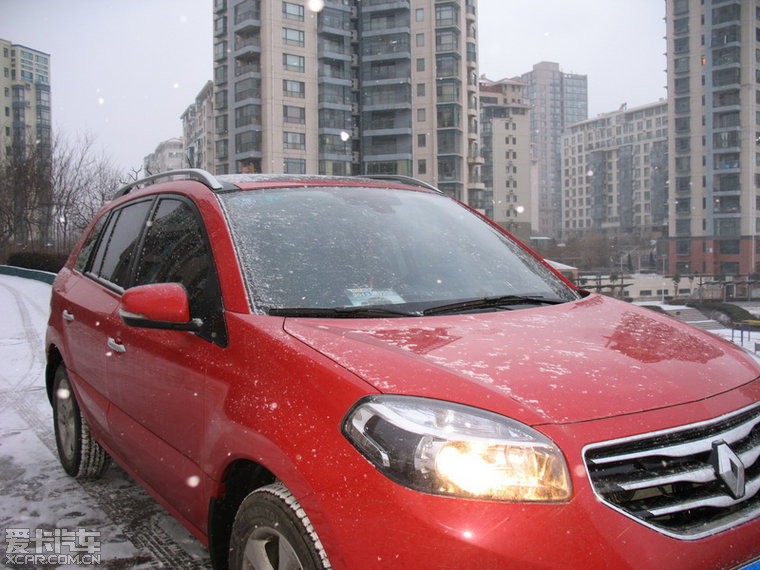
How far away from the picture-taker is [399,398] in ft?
5.14

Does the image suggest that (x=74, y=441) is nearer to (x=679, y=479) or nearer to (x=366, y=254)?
(x=366, y=254)

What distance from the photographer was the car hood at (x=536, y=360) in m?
1.56

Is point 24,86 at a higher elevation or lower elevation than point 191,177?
higher

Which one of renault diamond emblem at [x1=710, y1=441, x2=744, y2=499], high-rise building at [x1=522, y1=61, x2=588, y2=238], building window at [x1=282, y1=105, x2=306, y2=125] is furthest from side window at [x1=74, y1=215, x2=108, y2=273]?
high-rise building at [x1=522, y1=61, x2=588, y2=238]

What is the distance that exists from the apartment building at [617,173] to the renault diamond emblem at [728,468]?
388 ft

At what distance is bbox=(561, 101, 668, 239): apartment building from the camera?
12088 centimetres

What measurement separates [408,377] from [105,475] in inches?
115

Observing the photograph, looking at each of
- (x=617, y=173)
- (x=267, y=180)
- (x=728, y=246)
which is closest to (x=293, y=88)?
(x=728, y=246)

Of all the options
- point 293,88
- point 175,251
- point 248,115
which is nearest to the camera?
point 175,251

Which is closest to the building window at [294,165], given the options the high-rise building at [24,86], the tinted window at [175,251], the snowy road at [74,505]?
the high-rise building at [24,86]

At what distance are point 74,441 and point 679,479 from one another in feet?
11.1

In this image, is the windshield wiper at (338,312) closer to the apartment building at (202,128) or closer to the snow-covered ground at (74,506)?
the snow-covered ground at (74,506)

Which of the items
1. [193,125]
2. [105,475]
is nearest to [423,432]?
[105,475]

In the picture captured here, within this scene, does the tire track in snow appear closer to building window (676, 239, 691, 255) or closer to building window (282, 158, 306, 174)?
building window (282, 158, 306, 174)
